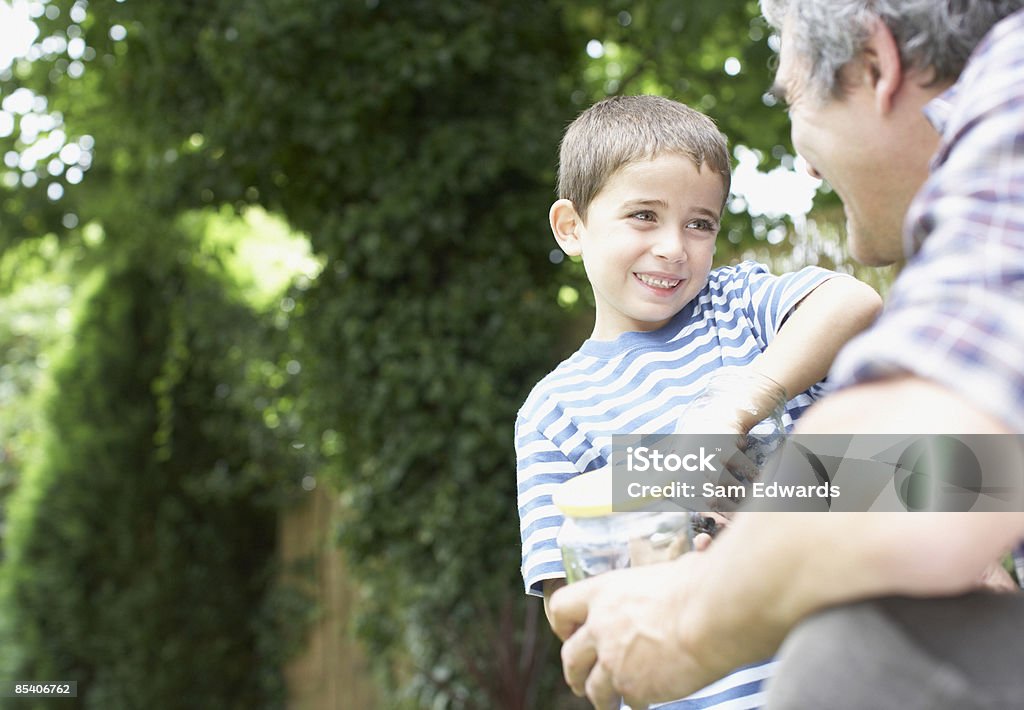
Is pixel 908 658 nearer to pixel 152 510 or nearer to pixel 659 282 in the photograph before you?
pixel 659 282

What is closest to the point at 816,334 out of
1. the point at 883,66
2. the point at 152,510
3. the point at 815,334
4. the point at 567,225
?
the point at 815,334

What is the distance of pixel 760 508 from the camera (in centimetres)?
93

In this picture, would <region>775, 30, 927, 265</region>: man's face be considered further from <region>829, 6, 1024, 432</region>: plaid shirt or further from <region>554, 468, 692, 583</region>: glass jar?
<region>554, 468, 692, 583</region>: glass jar

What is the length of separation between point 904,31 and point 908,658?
2.03 ft

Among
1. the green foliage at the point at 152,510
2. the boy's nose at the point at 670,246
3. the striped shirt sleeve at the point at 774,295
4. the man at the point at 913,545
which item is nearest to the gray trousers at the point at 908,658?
the man at the point at 913,545

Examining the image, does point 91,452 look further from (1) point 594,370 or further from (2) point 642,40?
(1) point 594,370

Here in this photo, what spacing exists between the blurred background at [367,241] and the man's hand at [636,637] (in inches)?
93.7

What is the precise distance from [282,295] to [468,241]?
0.92m

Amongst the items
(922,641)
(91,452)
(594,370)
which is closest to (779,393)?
(594,370)

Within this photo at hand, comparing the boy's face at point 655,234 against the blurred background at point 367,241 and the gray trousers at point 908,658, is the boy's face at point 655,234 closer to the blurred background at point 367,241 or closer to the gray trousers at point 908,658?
the gray trousers at point 908,658

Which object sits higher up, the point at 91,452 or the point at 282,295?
the point at 282,295

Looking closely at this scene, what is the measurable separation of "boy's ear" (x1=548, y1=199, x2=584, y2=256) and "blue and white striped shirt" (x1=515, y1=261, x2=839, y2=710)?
179 mm

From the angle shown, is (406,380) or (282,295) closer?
(406,380)

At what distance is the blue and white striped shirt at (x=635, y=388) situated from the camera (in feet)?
4.75
